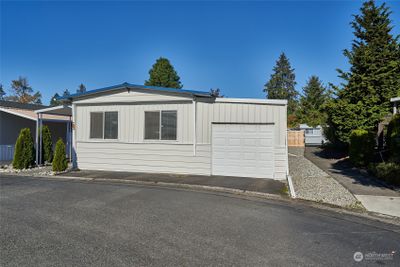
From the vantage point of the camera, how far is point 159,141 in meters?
10.4

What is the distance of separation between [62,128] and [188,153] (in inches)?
490

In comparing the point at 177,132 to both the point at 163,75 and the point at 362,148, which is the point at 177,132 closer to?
the point at 362,148

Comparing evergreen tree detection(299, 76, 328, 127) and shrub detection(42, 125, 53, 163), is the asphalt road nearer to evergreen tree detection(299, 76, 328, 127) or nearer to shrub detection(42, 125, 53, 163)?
shrub detection(42, 125, 53, 163)

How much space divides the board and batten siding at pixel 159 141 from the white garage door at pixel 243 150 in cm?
23

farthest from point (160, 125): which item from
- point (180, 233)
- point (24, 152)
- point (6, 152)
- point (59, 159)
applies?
point (6, 152)

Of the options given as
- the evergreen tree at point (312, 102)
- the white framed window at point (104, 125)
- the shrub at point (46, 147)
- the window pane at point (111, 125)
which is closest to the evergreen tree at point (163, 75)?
the evergreen tree at point (312, 102)

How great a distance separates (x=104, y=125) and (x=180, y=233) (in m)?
8.13

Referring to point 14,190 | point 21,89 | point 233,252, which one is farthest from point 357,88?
point 21,89

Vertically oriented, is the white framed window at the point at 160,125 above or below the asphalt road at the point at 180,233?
above

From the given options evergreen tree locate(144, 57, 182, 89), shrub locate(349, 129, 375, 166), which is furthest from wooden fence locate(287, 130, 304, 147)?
shrub locate(349, 129, 375, 166)

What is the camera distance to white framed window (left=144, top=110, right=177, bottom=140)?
10.3 metres

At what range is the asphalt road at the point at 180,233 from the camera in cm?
341

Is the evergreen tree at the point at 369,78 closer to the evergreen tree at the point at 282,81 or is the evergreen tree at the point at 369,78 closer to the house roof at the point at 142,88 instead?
the house roof at the point at 142,88

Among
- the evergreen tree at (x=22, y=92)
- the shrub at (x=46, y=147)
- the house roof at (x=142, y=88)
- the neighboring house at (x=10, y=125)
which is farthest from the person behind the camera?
the evergreen tree at (x=22, y=92)
